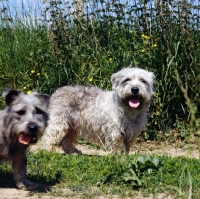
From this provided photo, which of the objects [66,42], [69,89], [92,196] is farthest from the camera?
[66,42]

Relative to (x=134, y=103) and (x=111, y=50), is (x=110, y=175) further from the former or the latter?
(x=111, y=50)

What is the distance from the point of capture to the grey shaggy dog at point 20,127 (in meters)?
5.68

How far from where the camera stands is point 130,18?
35.2 feet

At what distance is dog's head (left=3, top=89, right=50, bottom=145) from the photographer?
18.5 ft

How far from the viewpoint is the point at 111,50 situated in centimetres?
1091

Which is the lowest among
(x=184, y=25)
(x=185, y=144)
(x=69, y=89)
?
(x=185, y=144)

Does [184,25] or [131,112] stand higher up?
[184,25]

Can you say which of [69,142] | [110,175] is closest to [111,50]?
[69,142]

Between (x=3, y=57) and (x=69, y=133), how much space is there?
9.46 ft

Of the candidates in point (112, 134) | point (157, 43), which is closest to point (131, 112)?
point (112, 134)

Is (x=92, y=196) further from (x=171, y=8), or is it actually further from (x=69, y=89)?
(x=171, y=8)

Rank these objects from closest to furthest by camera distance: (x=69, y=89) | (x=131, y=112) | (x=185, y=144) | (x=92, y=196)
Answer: (x=92, y=196) < (x=131, y=112) < (x=69, y=89) < (x=185, y=144)

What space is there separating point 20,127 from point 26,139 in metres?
0.17

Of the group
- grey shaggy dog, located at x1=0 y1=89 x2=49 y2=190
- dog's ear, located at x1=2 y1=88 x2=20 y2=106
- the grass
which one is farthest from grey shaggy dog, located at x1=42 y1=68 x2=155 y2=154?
dog's ear, located at x1=2 y1=88 x2=20 y2=106
